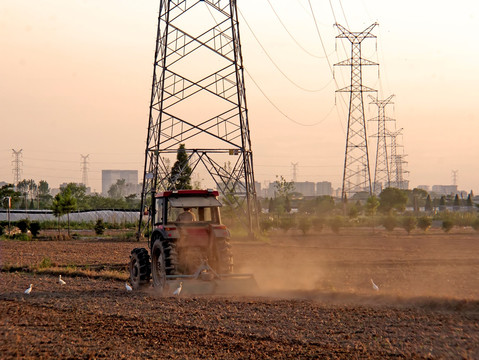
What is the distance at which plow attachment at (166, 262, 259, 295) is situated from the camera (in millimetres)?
17625

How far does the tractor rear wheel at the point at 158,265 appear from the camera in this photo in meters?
18.1

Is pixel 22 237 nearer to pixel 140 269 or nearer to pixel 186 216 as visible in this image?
pixel 140 269

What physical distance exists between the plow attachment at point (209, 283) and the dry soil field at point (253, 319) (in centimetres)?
19

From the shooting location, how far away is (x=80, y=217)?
8756 centimetres

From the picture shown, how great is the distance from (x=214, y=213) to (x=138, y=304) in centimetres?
407

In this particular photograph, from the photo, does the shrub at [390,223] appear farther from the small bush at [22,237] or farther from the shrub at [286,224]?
the small bush at [22,237]

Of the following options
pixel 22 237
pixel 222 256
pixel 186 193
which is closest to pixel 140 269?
pixel 186 193

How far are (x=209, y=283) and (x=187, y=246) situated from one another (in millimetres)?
1269

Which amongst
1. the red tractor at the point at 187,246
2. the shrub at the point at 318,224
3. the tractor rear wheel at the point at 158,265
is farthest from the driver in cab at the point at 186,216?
the shrub at the point at 318,224

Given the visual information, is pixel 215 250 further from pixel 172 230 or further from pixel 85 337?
pixel 85 337

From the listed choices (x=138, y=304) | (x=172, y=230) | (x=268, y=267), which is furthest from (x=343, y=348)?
(x=268, y=267)

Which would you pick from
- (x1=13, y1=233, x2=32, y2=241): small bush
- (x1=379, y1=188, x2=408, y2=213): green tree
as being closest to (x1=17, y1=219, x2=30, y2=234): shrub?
(x1=13, y1=233, x2=32, y2=241): small bush

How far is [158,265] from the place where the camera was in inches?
755

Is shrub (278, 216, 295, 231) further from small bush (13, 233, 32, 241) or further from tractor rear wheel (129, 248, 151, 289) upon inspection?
tractor rear wheel (129, 248, 151, 289)
